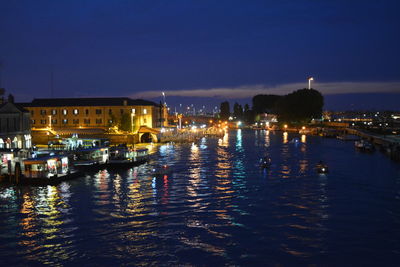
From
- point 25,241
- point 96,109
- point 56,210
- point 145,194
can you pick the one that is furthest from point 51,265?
point 96,109

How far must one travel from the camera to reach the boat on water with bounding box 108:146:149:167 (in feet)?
195

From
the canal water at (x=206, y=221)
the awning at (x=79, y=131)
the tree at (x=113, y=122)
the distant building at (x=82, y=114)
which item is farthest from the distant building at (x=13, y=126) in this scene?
the distant building at (x=82, y=114)

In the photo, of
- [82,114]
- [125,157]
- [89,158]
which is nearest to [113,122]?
[82,114]

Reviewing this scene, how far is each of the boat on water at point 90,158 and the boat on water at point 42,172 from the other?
8.45m

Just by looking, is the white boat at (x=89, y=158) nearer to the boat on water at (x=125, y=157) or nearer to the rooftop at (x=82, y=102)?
the boat on water at (x=125, y=157)

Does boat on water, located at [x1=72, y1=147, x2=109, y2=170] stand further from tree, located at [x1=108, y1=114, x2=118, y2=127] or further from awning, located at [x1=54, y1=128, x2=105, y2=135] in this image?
tree, located at [x1=108, y1=114, x2=118, y2=127]

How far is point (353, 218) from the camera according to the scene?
3138 centimetres

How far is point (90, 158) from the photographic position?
2304 inches

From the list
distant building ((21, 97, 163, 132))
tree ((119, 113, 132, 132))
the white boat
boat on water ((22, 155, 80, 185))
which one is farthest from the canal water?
distant building ((21, 97, 163, 132))

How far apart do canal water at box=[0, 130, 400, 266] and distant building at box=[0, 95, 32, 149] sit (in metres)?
22.1

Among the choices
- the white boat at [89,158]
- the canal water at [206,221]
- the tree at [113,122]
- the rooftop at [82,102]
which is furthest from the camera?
the rooftop at [82,102]

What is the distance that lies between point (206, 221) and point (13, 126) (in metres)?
48.1

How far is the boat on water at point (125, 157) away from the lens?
5931cm

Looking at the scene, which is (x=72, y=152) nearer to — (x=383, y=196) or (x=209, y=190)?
(x=209, y=190)
